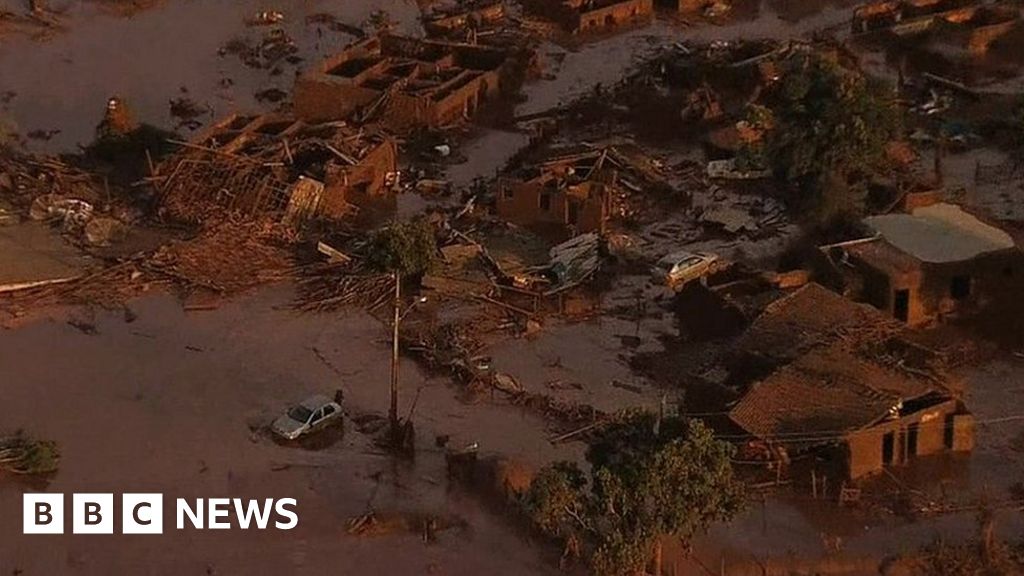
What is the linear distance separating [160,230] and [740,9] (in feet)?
68.2

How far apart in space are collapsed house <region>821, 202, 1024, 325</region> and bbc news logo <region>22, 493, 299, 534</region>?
1043cm

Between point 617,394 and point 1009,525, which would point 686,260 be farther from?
point 1009,525

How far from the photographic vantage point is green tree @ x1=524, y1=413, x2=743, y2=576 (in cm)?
1964

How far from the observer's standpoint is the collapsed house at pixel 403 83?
36.4 metres

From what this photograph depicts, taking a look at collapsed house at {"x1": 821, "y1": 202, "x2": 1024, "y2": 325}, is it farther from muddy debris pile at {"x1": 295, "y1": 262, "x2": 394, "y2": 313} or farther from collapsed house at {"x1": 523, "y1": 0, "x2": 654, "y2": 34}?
collapsed house at {"x1": 523, "y1": 0, "x2": 654, "y2": 34}

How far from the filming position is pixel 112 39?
145 ft

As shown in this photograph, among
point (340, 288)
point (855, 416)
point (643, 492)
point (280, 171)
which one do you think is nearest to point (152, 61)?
point (280, 171)

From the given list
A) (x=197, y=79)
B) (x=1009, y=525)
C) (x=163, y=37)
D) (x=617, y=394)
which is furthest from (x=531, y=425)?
(x=163, y=37)

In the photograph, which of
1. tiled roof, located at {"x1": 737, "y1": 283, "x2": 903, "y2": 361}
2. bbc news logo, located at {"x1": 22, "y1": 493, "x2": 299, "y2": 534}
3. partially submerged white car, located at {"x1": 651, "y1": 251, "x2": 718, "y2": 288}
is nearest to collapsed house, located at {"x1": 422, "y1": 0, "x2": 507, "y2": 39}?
partially submerged white car, located at {"x1": 651, "y1": 251, "x2": 718, "y2": 288}

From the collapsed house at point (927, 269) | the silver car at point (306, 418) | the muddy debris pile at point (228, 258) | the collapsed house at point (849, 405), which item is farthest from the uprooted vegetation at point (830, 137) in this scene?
the silver car at point (306, 418)

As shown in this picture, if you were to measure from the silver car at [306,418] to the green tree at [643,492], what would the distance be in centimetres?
509

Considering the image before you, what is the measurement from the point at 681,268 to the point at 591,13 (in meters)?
16.3

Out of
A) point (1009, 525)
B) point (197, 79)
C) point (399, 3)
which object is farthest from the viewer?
point (399, 3)

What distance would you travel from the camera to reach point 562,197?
3144 centimetres
